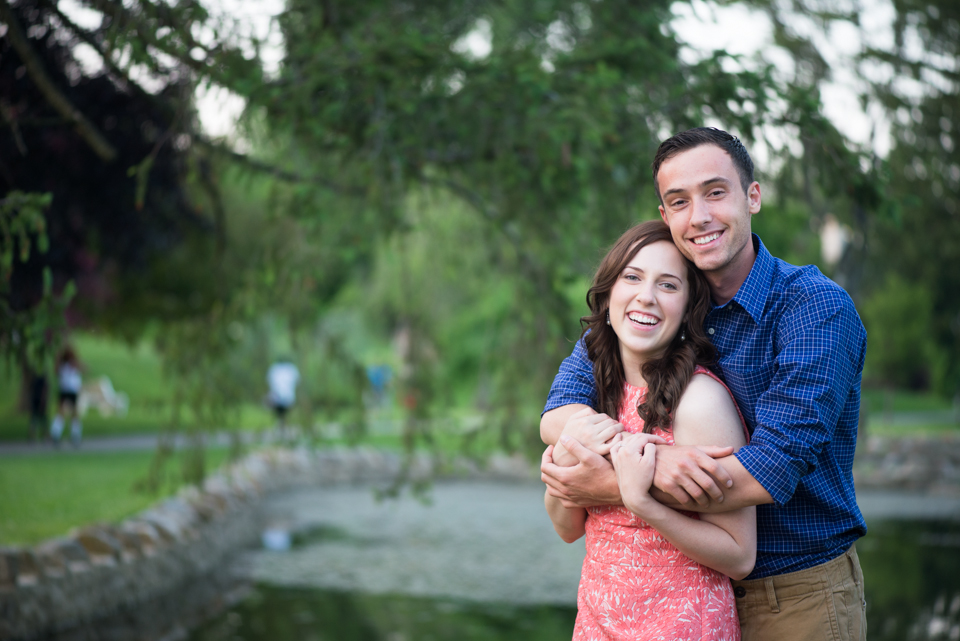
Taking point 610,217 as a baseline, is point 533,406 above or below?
below

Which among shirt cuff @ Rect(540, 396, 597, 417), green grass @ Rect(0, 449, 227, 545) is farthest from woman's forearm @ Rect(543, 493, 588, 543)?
green grass @ Rect(0, 449, 227, 545)

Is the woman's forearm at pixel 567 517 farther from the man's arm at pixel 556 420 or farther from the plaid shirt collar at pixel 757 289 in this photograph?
the plaid shirt collar at pixel 757 289

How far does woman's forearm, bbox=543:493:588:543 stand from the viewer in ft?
7.13

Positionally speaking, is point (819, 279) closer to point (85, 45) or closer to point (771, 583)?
point (771, 583)

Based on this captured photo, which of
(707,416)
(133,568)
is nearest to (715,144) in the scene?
(707,416)

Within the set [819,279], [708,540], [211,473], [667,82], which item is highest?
[667,82]

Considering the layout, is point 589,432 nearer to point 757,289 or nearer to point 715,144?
point 757,289

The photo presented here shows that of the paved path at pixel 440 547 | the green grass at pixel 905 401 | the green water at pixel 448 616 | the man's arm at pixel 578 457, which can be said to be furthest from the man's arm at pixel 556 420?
the green grass at pixel 905 401

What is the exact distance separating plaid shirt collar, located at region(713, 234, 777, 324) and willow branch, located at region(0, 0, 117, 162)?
337 centimetres

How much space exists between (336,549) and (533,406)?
4.74 m

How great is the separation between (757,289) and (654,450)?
48 centimetres

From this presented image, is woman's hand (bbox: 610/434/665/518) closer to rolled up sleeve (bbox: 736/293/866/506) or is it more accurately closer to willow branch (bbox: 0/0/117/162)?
rolled up sleeve (bbox: 736/293/866/506)

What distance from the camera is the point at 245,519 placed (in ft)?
35.8

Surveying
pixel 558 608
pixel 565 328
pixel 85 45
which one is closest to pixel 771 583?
pixel 565 328
